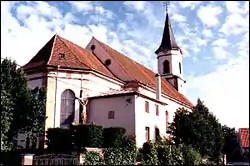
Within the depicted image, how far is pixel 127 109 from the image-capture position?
29.3 metres

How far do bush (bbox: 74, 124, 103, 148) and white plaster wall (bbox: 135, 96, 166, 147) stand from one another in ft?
20.4

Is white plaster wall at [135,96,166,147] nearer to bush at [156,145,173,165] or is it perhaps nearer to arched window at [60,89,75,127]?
bush at [156,145,173,165]

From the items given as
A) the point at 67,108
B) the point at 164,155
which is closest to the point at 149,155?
the point at 164,155

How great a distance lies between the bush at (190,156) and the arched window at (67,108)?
10.3 meters

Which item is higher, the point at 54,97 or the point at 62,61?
the point at 62,61

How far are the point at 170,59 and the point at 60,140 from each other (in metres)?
34.0

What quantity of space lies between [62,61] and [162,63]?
2570cm

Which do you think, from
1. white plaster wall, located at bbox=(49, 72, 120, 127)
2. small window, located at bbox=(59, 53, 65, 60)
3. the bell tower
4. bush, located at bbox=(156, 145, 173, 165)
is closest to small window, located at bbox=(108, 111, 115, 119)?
white plaster wall, located at bbox=(49, 72, 120, 127)

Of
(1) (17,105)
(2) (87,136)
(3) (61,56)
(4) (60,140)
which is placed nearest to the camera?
(2) (87,136)

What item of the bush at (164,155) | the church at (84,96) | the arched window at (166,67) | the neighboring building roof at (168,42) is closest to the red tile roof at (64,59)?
the church at (84,96)

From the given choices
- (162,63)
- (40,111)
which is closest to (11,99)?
(40,111)

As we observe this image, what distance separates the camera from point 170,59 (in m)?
54.0

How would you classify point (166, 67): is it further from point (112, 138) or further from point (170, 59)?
point (112, 138)

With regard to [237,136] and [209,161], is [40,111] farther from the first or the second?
[237,136]
